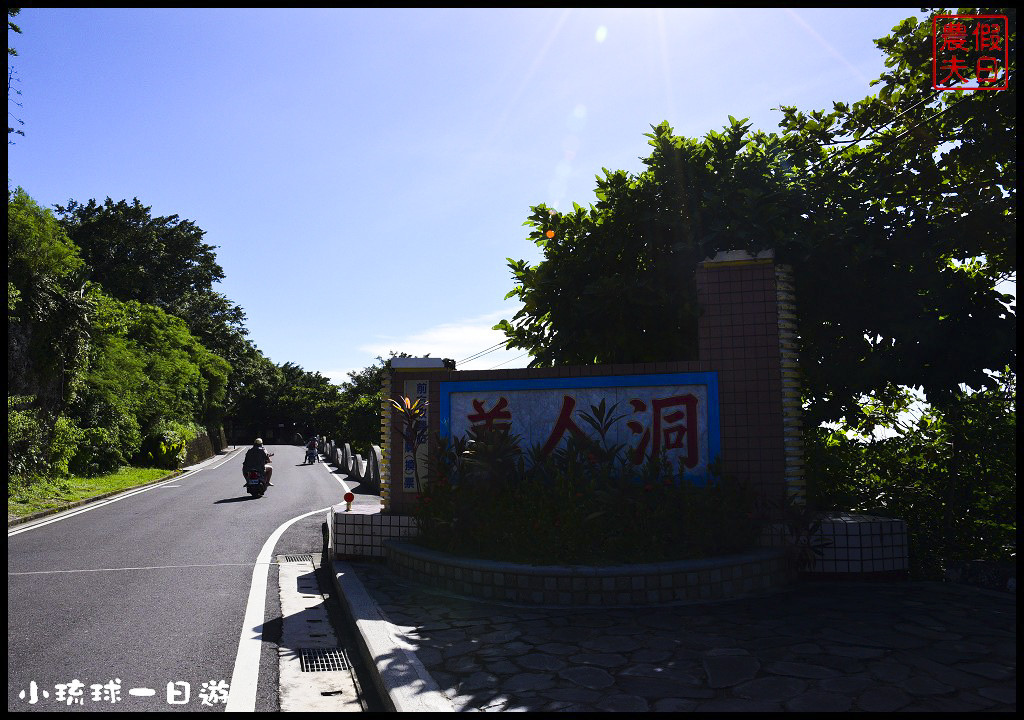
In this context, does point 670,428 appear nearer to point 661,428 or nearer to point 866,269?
point 661,428

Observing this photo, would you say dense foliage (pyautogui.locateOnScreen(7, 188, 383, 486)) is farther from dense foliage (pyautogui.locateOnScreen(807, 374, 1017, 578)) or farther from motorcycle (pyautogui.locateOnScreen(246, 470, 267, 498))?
dense foliage (pyautogui.locateOnScreen(807, 374, 1017, 578))

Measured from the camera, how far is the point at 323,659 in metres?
5.81

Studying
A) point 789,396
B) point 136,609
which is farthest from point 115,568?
point 789,396

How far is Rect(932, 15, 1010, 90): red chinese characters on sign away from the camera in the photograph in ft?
27.0

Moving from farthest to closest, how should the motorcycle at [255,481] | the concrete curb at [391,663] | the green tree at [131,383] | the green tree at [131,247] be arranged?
the green tree at [131,247] → the green tree at [131,383] → the motorcycle at [255,481] → the concrete curb at [391,663]

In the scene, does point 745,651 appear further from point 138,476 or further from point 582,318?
point 138,476

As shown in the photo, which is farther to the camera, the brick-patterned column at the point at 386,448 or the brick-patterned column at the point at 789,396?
the brick-patterned column at the point at 386,448

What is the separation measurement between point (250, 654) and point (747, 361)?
639cm

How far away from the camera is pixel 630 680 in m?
4.78

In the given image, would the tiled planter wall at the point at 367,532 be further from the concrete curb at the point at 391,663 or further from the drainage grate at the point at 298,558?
the concrete curb at the point at 391,663

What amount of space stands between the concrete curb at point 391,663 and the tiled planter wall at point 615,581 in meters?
1.21

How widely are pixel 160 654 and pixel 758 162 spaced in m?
9.13

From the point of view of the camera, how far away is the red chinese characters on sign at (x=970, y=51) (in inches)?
324

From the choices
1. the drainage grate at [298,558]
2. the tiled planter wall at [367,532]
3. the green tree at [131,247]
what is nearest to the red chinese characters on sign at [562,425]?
the tiled planter wall at [367,532]
